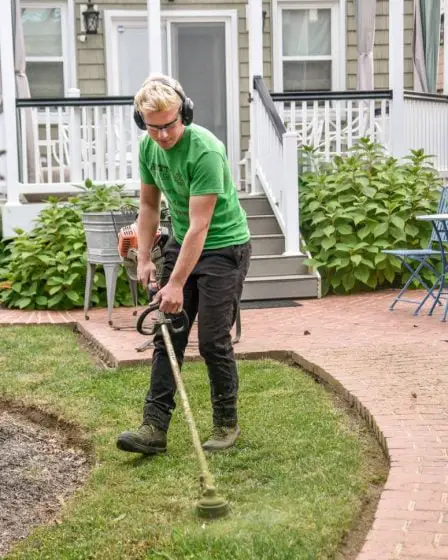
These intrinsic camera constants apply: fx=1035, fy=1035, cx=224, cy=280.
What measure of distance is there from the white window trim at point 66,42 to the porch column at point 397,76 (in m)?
4.36

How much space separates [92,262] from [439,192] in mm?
A: 4389

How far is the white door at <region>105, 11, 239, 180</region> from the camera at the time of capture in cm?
1421

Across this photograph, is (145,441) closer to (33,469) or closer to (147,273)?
(33,469)

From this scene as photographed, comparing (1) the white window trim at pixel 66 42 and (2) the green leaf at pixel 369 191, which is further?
(1) the white window trim at pixel 66 42

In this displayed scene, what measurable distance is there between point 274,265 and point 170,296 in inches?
236

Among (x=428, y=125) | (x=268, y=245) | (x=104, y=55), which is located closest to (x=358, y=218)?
(x=268, y=245)

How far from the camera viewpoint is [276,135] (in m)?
11.2

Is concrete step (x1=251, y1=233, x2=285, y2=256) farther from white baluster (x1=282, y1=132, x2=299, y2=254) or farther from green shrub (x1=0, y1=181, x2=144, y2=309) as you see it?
green shrub (x1=0, y1=181, x2=144, y2=309)

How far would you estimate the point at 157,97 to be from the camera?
4430mm

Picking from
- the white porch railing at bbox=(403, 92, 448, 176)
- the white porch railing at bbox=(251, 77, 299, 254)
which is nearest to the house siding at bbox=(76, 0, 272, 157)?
the white porch railing at bbox=(251, 77, 299, 254)

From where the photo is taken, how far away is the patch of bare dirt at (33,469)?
4312mm

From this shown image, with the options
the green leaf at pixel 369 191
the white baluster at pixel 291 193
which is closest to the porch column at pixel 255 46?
the white baluster at pixel 291 193

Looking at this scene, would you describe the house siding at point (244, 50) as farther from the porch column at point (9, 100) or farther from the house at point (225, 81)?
the porch column at point (9, 100)

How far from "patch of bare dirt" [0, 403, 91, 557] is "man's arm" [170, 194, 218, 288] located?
1085mm
